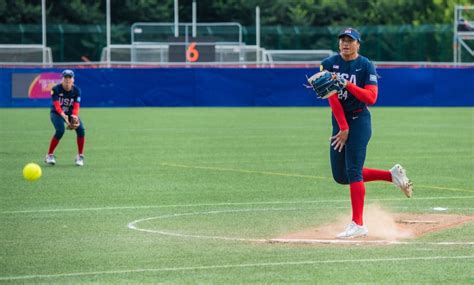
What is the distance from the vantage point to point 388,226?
477 inches

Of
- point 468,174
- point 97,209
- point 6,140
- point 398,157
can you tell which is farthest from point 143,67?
point 97,209

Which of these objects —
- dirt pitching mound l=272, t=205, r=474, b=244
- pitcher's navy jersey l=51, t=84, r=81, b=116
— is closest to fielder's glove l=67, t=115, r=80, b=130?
pitcher's navy jersey l=51, t=84, r=81, b=116

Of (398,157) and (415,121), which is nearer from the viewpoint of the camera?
(398,157)

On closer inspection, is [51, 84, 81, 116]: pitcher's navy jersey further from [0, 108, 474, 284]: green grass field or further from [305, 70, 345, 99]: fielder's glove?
[305, 70, 345, 99]: fielder's glove

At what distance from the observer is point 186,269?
9539 mm

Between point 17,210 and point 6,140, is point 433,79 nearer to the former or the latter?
point 6,140

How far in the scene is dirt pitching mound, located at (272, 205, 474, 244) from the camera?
11336 millimetres

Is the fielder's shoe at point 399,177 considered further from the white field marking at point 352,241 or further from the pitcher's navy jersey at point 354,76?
the white field marking at point 352,241

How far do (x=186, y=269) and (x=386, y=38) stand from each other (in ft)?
148

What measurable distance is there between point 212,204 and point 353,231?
3440 mm

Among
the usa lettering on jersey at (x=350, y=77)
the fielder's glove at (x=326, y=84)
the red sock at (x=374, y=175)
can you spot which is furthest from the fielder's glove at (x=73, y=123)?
the fielder's glove at (x=326, y=84)

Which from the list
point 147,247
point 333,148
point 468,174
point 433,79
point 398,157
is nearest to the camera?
point 147,247

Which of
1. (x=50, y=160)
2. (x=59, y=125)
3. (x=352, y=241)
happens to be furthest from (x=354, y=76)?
(x=59, y=125)

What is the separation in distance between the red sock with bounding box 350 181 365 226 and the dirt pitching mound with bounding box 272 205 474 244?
0.69 feet
